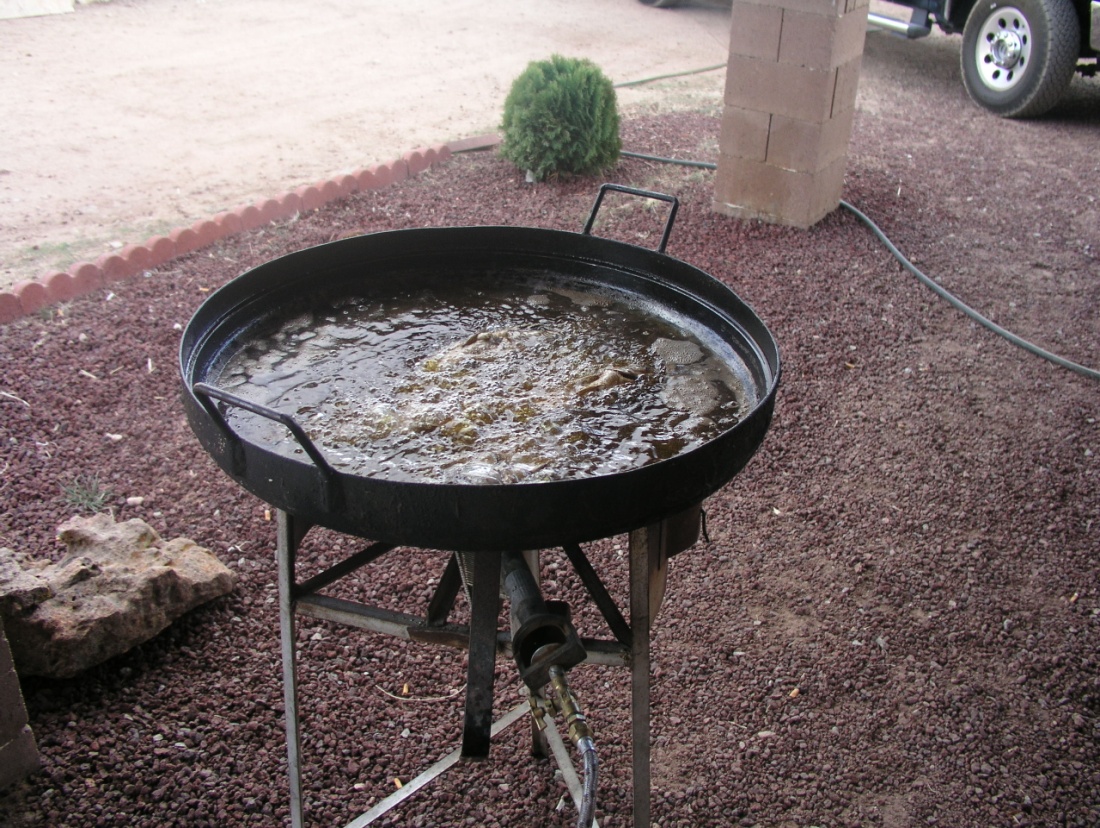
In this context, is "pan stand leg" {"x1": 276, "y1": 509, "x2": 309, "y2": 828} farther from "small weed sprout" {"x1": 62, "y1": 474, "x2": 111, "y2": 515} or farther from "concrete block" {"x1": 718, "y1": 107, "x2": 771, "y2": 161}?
"concrete block" {"x1": 718, "y1": 107, "x2": 771, "y2": 161}

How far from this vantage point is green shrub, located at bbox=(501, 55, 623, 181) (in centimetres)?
629

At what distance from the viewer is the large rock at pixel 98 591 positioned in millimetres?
2562

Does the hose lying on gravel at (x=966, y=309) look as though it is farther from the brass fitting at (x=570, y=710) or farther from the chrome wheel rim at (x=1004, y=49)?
the brass fitting at (x=570, y=710)

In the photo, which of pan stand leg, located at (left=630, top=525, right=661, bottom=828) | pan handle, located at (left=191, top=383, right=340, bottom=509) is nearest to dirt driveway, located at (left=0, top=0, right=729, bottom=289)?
pan handle, located at (left=191, top=383, right=340, bottom=509)

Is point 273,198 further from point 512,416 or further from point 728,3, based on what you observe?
point 728,3

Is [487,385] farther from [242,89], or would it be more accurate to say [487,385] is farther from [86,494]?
[242,89]

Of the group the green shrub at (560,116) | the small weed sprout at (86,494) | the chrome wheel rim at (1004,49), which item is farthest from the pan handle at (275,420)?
the chrome wheel rim at (1004,49)

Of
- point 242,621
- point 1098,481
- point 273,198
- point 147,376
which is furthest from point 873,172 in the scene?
point 242,621

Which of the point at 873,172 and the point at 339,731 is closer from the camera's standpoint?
the point at 339,731

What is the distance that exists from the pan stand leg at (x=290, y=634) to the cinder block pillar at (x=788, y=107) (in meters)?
4.51

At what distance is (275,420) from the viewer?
1.50 metres

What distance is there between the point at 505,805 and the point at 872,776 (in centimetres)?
102

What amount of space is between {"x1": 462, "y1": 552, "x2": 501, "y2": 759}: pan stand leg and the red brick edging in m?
3.83

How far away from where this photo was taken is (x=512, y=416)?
6.46 ft
